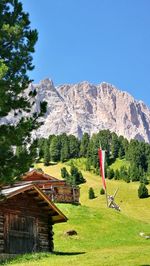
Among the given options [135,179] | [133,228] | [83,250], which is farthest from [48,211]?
[135,179]

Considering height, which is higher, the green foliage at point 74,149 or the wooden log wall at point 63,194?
the green foliage at point 74,149

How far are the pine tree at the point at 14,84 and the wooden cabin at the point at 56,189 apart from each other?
32.5 meters

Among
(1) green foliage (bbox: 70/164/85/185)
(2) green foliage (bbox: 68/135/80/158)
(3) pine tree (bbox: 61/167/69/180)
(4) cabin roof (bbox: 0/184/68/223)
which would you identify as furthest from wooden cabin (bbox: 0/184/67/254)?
(2) green foliage (bbox: 68/135/80/158)

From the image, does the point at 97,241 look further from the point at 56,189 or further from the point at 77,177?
the point at 77,177

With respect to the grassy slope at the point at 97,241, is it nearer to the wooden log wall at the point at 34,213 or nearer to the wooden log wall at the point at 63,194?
the wooden log wall at the point at 34,213

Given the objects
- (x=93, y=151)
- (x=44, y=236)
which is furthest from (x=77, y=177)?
(x=44, y=236)

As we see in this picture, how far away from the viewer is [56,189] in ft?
184

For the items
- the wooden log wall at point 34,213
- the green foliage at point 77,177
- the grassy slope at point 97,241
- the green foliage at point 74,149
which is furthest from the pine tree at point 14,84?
the green foliage at point 74,149

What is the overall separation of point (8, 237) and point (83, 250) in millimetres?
6881

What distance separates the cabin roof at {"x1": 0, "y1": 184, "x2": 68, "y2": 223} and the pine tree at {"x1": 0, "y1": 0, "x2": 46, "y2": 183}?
36.3ft

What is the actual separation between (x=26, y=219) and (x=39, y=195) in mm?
1808

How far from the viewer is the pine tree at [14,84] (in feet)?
67.9

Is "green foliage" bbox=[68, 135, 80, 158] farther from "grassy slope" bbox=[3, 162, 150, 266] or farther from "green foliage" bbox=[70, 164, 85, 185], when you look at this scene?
"grassy slope" bbox=[3, 162, 150, 266]

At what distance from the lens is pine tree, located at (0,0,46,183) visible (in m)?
20.7
